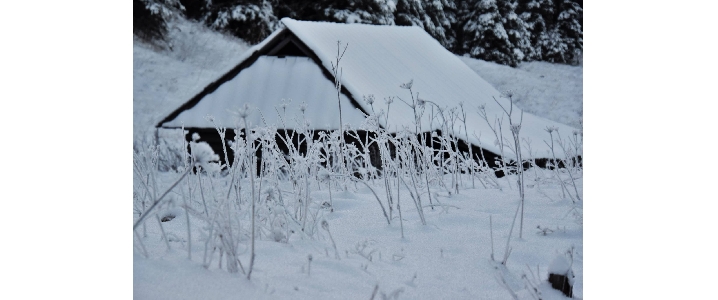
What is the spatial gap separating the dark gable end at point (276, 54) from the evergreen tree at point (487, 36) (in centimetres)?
117

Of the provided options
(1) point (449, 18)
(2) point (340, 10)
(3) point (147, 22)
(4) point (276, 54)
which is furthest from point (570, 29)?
(4) point (276, 54)

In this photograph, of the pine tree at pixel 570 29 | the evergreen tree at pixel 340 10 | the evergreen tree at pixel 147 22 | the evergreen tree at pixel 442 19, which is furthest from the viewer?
the evergreen tree at pixel 340 10

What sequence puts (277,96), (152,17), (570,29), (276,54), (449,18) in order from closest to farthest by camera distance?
(570,29), (152,17), (449,18), (277,96), (276,54)

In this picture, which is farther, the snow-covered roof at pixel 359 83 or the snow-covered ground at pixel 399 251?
the snow-covered roof at pixel 359 83

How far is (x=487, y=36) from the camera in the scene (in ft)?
11.7

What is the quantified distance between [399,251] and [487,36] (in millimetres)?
1939

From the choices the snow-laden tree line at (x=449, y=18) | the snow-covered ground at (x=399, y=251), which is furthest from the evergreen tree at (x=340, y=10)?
the snow-covered ground at (x=399, y=251)

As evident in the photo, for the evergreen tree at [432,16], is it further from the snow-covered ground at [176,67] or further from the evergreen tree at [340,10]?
the snow-covered ground at [176,67]

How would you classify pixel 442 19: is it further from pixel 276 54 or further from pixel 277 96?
pixel 276 54

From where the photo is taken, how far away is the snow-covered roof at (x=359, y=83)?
458 centimetres
